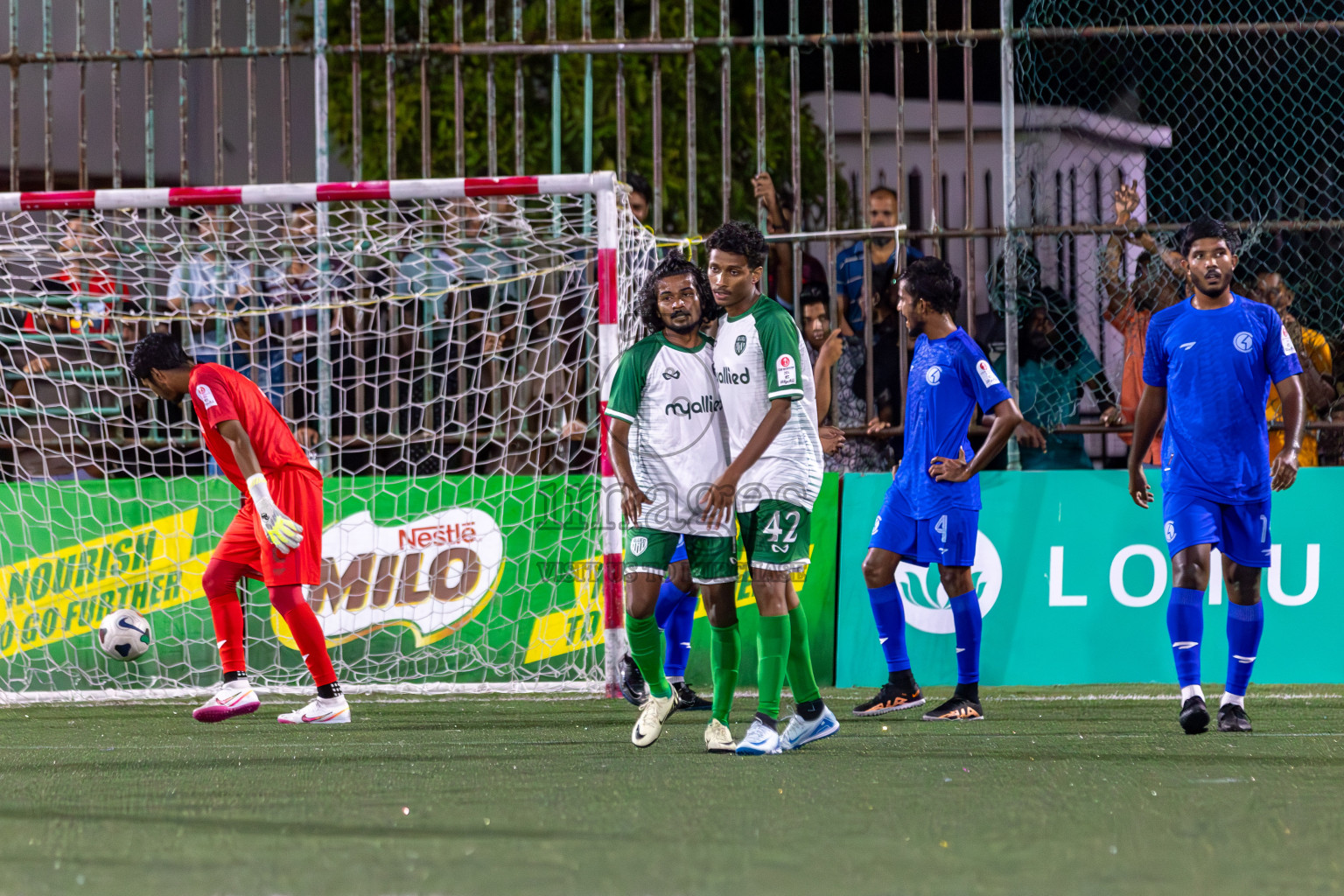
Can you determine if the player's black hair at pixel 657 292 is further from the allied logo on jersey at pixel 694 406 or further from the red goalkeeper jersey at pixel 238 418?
the red goalkeeper jersey at pixel 238 418

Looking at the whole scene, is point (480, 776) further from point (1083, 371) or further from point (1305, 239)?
point (1305, 239)

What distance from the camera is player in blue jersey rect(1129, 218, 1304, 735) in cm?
565

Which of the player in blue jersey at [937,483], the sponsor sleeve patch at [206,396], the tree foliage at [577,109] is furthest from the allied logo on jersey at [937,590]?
the tree foliage at [577,109]

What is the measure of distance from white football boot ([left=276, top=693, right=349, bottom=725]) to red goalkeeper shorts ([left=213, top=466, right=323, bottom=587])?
1.66ft

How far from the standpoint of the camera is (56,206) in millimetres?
7398

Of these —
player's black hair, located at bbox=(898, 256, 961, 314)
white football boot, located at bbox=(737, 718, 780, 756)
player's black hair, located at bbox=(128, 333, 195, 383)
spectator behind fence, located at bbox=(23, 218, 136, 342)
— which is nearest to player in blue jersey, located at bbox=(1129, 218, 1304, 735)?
player's black hair, located at bbox=(898, 256, 961, 314)

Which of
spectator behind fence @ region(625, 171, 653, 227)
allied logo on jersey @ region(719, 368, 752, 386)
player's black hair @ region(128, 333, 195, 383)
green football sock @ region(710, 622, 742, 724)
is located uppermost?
spectator behind fence @ region(625, 171, 653, 227)

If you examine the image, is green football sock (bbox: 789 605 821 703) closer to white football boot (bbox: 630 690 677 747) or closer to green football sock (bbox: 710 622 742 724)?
green football sock (bbox: 710 622 742 724)

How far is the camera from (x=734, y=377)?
16.2 feet

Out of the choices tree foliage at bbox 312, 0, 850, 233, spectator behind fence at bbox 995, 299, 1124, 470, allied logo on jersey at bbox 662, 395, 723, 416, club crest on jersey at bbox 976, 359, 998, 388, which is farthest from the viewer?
tree foliage at bbox 312, 0, 850, 233

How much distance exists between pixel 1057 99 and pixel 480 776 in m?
5.53

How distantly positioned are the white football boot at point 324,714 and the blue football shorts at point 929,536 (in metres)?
2.42

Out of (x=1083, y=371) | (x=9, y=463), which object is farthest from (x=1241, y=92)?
(x=9, y=463)

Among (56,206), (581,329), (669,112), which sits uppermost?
(669,112)
